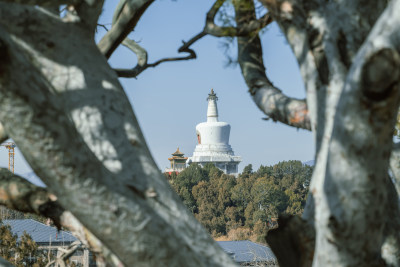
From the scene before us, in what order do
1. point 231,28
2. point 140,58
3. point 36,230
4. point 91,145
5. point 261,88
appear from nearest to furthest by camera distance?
point 91,145 → point 261,88 → point 231,28 → point 140,58 → point 36,230

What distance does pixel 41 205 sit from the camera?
221 cm

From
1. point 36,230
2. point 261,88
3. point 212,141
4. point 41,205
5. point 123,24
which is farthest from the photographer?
point 212,141

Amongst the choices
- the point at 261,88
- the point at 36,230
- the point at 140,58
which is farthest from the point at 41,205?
the point at 36,230

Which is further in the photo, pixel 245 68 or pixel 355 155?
pixel 245 68

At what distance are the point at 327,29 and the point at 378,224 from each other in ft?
2.16

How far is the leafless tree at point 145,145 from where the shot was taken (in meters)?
1.52

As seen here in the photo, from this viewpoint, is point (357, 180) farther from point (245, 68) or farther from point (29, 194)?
point (245, 68)

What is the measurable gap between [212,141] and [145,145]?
57859mm

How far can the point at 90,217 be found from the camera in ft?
5.43

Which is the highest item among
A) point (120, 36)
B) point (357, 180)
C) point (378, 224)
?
point (120, 36)

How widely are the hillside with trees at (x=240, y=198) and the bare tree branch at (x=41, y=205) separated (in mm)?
34813

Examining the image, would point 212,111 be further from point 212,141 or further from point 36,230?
point 36,230

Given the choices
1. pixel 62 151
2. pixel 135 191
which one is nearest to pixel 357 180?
pixel 135 191

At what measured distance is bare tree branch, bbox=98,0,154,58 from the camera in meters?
3.07
